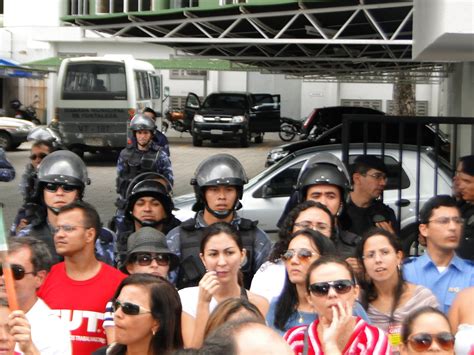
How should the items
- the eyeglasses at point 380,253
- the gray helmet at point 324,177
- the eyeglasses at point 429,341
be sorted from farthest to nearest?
the gray helmet at point 324,177 → the eyeglasses at point 380,253 → the eyeglasses at point 429,341

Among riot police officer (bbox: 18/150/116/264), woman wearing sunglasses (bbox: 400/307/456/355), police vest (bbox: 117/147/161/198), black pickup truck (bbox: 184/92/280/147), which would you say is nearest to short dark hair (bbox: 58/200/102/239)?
riot police officer (bbox: 18/150/116/264)

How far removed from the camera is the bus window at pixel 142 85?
30.0 m

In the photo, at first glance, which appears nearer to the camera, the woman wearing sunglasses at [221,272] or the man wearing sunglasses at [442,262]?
the woman wearing sunglasses at [221,272]

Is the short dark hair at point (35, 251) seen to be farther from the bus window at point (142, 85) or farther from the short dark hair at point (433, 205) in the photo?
the bus window at point (142, 85)

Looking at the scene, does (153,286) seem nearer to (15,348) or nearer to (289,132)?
(15,348)

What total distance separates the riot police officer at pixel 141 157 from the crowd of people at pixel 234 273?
291cm

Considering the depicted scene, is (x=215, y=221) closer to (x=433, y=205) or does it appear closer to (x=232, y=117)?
(x=433, y=205)

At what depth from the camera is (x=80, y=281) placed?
5746 millimetres

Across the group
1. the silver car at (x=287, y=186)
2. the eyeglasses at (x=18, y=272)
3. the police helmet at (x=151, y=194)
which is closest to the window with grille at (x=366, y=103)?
the silver car at (x=287, y=186)

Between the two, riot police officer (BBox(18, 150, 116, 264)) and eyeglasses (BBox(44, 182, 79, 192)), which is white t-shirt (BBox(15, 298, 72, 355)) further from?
eyeglasses (BBox(44, 182, 79, 192))

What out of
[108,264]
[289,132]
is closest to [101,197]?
[108,264]

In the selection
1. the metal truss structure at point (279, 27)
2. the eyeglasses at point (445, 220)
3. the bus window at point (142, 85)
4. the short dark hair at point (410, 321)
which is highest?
the metal truss structure at point (279, 27)

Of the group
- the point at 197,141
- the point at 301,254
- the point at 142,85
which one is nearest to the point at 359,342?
the point at 301,254

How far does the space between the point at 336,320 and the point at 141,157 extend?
6.86 m
